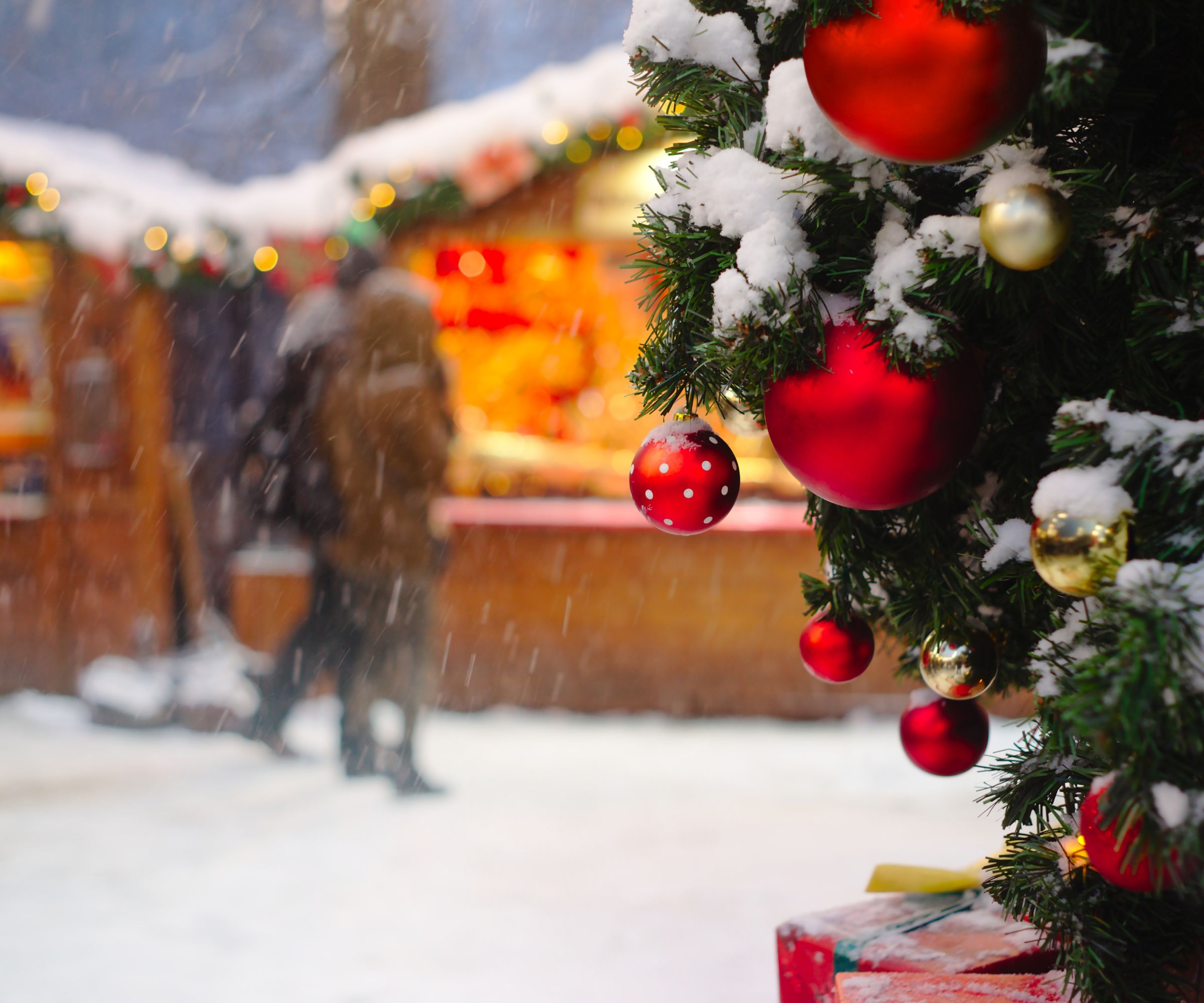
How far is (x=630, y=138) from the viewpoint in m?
4.75

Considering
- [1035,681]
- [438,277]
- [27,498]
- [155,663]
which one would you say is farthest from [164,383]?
[1035,681]

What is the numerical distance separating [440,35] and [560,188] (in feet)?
8.18

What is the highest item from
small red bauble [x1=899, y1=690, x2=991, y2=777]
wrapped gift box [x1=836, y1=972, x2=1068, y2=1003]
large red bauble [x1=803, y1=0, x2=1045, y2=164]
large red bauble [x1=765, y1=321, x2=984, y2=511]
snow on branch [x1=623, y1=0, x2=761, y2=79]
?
snow on branch [x1=623, y1=0, x2=761, y2=79]

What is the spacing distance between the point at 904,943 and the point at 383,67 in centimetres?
623

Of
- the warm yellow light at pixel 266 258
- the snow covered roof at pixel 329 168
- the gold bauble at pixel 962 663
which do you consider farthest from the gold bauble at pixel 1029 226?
the warm yellow light at pixel 266 258

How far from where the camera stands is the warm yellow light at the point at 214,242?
468cm

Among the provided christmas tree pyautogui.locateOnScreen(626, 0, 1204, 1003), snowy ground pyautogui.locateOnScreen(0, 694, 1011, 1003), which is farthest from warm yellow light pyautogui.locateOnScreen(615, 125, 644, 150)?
christmas tree pyautogui.locateOnScreen(626, 0, 1204, 1003)

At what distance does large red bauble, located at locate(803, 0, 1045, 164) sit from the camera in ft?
2.43

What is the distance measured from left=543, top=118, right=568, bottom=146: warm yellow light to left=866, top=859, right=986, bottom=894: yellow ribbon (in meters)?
3.79

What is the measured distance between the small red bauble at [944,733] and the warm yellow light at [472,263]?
17.7 feet

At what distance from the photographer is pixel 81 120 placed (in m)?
7.44

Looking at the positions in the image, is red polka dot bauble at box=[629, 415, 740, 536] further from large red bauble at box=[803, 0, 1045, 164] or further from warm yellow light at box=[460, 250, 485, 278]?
warm yellow light at box=[460, 250, 485, 278]

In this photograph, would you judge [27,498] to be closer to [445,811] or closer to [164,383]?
[164,383]

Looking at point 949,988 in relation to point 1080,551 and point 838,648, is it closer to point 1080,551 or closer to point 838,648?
point 838,648
